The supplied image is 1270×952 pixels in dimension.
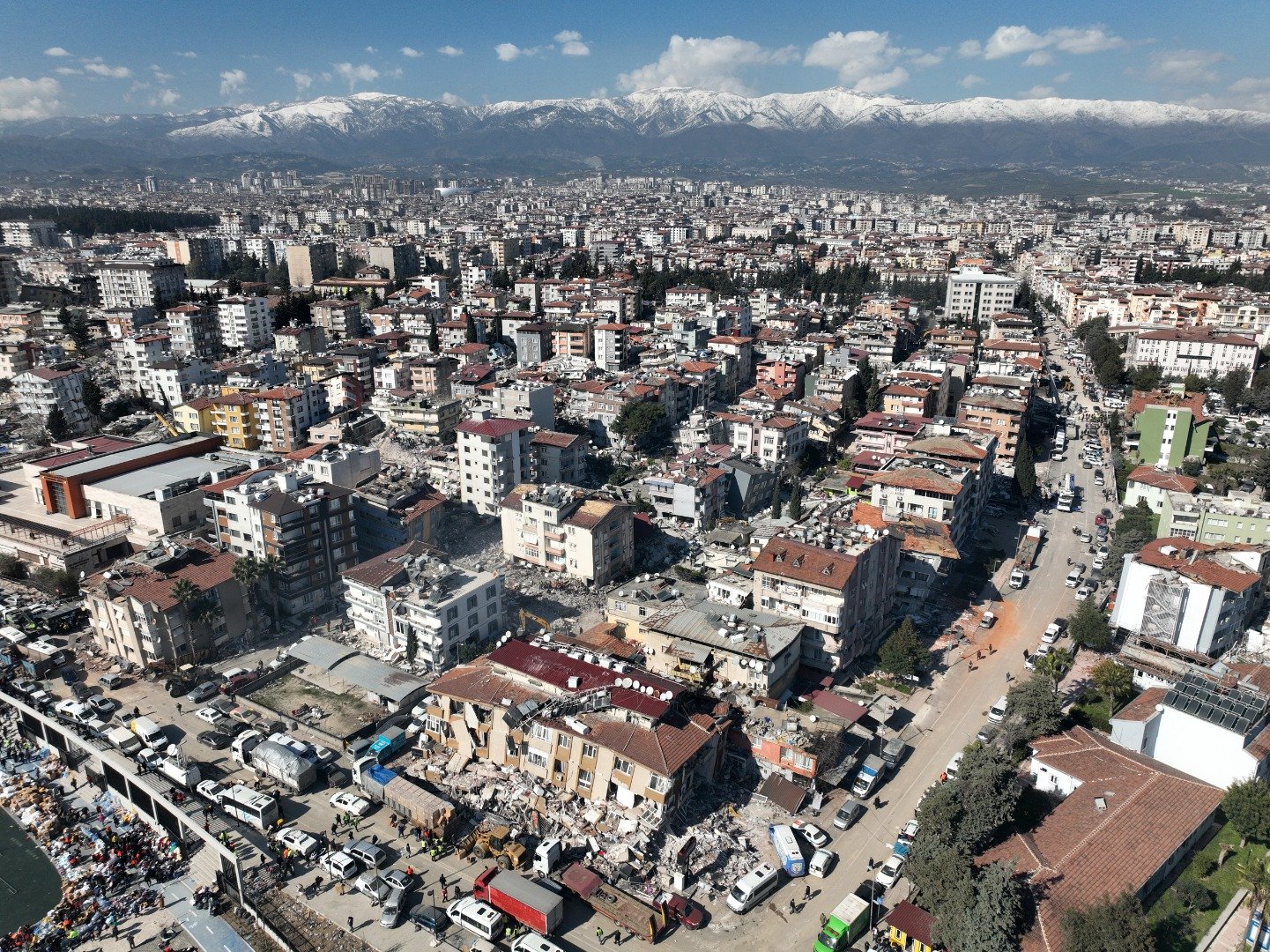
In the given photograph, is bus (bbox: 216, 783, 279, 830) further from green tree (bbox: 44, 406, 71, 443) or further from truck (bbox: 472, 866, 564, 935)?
green tree (bbox: 44, 406, 71, 443)

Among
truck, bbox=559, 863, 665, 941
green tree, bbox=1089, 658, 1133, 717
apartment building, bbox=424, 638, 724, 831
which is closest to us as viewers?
truck, bbox=559, 863, 665, 941

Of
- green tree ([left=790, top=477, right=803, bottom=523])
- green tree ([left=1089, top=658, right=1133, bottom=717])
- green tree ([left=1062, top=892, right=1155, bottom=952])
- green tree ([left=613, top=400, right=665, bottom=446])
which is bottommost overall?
green tree ([left=1089, top=658, right=1133, bottom=717])

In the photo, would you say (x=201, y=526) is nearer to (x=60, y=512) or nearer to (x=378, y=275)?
(x=60, y=512)

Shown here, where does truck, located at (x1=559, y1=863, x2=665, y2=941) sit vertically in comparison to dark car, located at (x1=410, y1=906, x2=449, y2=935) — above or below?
above

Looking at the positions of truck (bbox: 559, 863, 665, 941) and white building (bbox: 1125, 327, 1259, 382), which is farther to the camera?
white building (bbox: 1125, 327, 1259, 382)

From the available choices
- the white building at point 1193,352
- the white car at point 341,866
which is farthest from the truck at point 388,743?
the white building at point 1193,352

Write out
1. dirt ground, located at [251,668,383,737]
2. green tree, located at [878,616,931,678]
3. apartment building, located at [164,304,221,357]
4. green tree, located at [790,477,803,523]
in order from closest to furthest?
dirt ground, located at [251,668,383,737], green tree, located at [878,616,931,678], green tree, located at [790,477,803,523], apartment building, located at [164,304,221,357]

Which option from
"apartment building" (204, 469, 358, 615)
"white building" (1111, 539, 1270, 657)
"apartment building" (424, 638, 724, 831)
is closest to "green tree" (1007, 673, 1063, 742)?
"white building" (1111, 539, 1270, 657)
